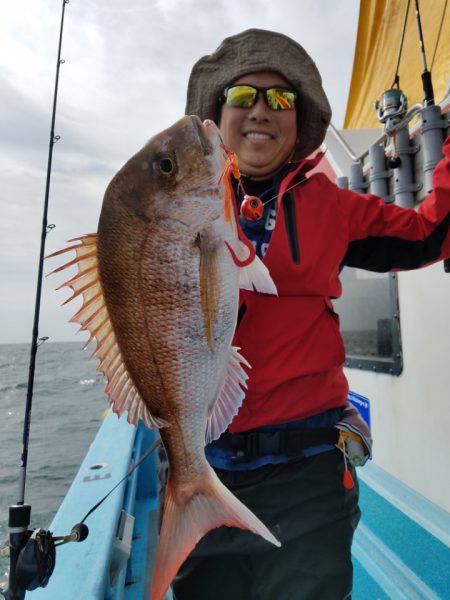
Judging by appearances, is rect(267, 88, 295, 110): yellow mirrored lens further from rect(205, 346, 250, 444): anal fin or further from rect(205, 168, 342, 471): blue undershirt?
rect(205, 346, 250, 444): anal fin

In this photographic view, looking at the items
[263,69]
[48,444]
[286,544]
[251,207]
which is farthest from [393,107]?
[48,444]

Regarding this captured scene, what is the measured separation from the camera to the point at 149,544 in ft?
11.0

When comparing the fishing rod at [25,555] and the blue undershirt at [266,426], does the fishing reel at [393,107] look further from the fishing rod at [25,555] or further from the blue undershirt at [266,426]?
the fishing rod at [25,555]

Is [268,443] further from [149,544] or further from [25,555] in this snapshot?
[149,544]

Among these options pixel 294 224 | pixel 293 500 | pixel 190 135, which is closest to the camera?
pixel 190 135

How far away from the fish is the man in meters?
0.34

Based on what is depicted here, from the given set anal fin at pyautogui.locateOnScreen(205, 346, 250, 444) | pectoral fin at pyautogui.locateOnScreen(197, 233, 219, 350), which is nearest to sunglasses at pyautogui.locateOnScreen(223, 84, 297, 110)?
pectoral fin at pyautogui.locateOnScreen(197, 233, 219, 350)

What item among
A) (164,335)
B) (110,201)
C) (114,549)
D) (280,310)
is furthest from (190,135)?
(114,549)

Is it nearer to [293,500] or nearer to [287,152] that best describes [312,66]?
[287,152]

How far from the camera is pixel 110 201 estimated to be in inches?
49.9

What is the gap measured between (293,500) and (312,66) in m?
1.91

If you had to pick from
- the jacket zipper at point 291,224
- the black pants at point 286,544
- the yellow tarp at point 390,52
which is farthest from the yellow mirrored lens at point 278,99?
the yellow tarp at point 390,52

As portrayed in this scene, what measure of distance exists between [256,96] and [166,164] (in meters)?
0.84

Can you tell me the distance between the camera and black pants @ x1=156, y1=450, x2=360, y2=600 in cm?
155
